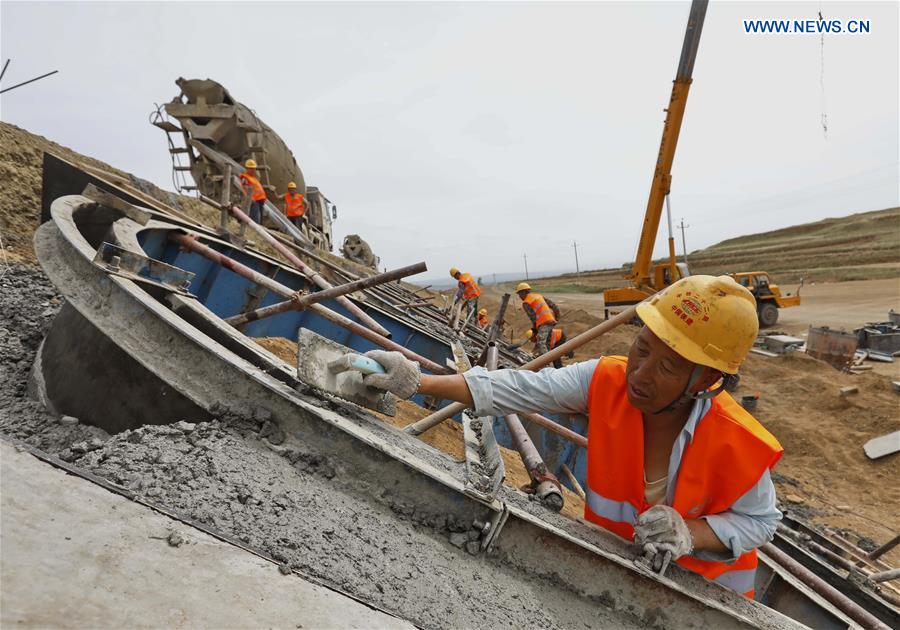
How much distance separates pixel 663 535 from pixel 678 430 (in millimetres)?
440

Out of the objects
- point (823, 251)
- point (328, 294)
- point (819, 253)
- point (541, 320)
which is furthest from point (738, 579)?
point (823, 251)

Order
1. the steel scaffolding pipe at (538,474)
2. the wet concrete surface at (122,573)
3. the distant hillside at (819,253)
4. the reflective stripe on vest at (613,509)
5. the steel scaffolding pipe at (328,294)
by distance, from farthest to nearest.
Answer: the distant hillside at (819,253) → the steel scaffolding pipe at (328,294) → the steel scaffolding pipe at (538,474) → the reflective stripe on vest at (613,509) → the wet concrete surface at (122,573)

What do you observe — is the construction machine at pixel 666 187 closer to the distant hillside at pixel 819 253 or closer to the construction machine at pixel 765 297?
the construction machine at pixel 765 297

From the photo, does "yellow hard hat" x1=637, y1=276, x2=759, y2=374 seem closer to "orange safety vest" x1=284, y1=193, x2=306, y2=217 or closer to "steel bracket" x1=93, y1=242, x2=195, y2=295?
"steel bracket" x1=93, y1=242, x2=195, y2=295

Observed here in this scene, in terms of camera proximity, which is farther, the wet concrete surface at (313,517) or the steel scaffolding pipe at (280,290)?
the steel scaffolding pipe at (280,290)

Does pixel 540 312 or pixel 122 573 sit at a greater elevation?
pixel 122 573

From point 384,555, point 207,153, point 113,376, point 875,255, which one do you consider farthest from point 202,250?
point 875,255

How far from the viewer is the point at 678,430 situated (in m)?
1.99

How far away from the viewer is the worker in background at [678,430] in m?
1.74

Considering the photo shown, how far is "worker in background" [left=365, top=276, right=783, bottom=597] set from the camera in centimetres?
174

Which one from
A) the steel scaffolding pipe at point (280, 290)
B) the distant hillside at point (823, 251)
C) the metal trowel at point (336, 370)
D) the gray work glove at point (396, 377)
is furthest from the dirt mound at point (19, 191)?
the distant hillside at point (823, 251)

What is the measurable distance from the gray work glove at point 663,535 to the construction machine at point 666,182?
Result: 10.3 meters

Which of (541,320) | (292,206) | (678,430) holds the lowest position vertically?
(541,320)

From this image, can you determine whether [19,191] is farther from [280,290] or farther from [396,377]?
[396,377]
